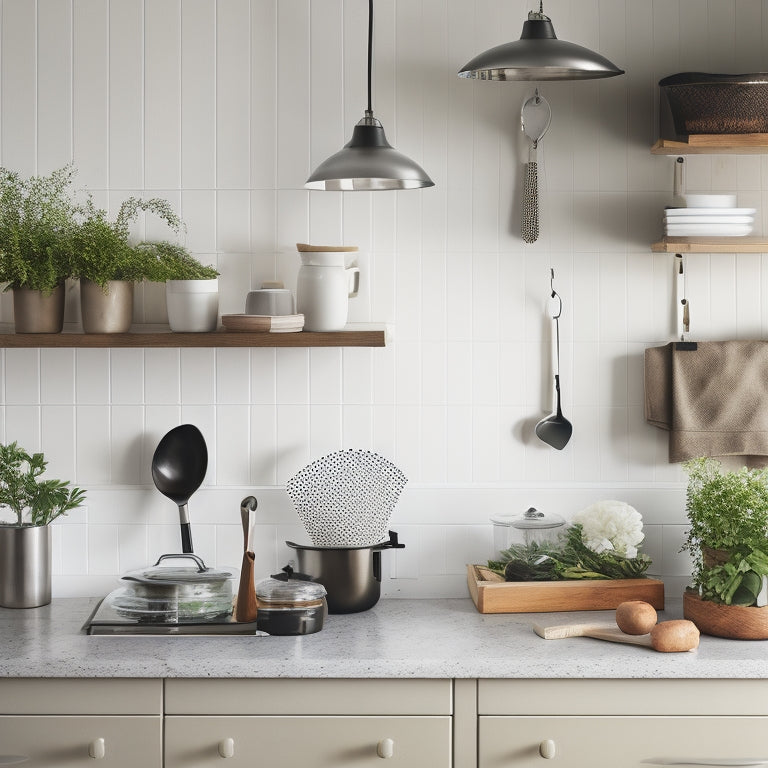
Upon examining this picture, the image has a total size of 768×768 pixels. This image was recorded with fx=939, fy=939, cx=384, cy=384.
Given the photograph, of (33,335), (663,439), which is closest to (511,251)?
(663,439)

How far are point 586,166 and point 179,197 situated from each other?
109 centimetres

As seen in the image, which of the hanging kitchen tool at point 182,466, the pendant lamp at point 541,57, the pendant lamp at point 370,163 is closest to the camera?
the pendant lamp at point 541,57

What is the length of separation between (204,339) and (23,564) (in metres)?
0.72

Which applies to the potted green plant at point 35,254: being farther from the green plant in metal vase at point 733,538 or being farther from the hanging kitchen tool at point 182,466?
the green plant in metal vase at point 733,538

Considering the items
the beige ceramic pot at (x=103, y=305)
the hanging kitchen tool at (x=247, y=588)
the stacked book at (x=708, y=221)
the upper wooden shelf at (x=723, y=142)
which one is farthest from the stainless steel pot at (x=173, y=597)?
the upper wooden shelf at (x=723, y=142)

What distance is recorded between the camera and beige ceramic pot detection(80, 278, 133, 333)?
2.29 meters

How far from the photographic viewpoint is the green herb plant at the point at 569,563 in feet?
7.62

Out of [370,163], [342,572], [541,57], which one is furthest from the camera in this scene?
[342,572]

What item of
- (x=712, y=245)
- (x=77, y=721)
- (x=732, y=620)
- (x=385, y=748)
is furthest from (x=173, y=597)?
(x=712, y=245)

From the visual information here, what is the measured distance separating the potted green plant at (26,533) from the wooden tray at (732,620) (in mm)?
1534

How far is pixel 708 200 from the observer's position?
2.34 metres

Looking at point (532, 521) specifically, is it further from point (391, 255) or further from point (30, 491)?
point (30, 491)

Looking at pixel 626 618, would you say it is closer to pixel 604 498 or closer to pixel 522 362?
pixel 604 498

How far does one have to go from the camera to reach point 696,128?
2291mm
